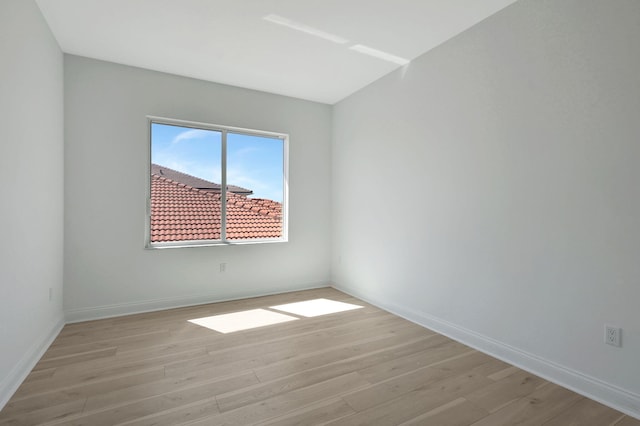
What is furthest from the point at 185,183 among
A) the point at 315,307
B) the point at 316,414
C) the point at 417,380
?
the point at 417,380

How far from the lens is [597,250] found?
6.21 ft

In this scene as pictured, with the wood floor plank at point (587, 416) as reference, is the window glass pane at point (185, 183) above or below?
above

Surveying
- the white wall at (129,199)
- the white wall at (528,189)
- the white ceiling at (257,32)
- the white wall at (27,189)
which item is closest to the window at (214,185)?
the white wall at (129,199)

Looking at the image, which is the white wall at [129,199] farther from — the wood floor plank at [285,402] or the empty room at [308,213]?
the wood floor plank at [285,402]

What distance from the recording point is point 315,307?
3.62m

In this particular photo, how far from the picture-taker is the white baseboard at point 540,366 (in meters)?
1.79

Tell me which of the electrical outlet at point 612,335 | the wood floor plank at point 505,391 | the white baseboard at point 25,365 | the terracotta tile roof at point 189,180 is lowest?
the wood floor plank at point 505,391

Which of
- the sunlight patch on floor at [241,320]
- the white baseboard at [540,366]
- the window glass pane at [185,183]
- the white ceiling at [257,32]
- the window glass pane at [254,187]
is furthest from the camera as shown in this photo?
the window glass pane at [254,187]

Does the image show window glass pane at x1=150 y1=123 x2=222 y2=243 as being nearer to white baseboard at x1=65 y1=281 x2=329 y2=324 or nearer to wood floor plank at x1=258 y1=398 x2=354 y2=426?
white baseboard at x1=65 y1=281 x2=329 y2=324

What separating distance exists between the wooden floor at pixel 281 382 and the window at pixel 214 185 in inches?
48.7

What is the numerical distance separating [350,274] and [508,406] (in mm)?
2499

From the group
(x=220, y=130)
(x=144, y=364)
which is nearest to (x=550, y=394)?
(x=144, y=364)

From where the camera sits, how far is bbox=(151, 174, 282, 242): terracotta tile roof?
3584 millimetres

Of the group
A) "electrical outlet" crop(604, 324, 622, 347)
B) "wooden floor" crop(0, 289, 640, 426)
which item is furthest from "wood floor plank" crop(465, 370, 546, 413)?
"electrical outlet" crop(604, 324, 622, 347)
